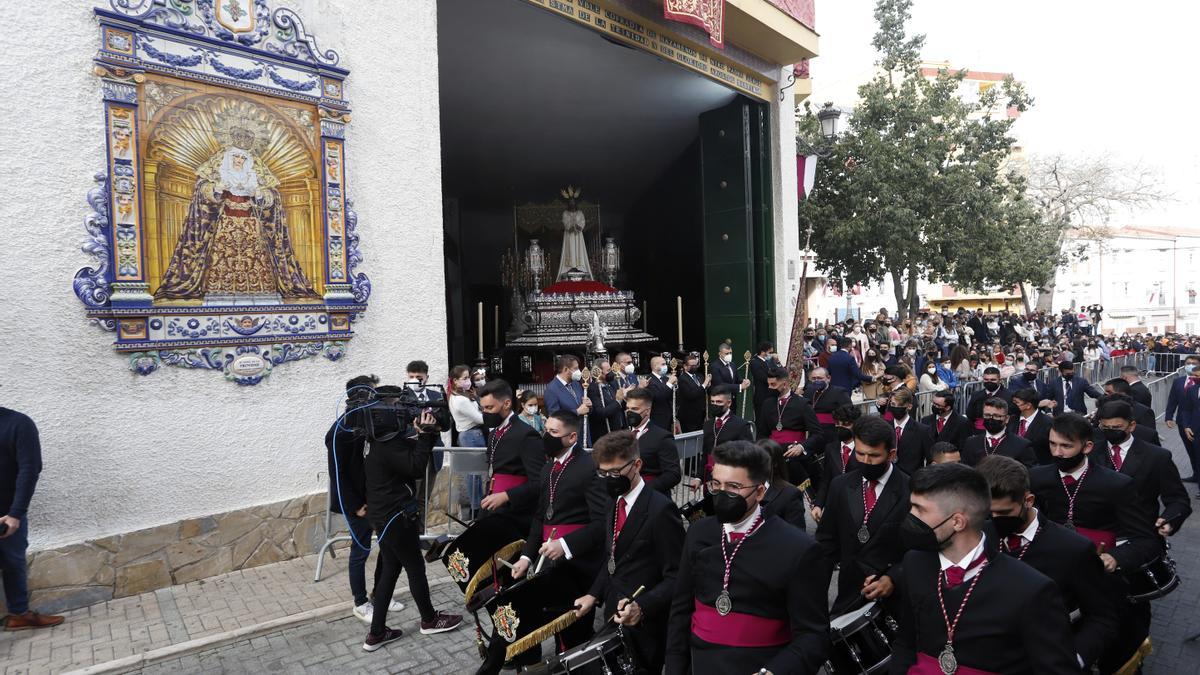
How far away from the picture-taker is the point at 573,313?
16.5 meters

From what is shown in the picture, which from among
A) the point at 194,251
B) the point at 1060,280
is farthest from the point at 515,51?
the point at 1060,280

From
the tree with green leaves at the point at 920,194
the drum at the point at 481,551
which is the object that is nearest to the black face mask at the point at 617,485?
the drum at the point at 481,551

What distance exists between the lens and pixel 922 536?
2.69m

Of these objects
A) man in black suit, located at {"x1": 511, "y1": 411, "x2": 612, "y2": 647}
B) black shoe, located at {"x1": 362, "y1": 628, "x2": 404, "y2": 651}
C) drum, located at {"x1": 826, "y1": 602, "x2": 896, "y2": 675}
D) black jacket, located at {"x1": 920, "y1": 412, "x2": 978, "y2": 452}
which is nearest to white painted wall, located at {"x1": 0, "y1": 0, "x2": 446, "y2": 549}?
black shoe, located at {"x1": 362, "y1": 628, "x2": 404, "y2": 651}

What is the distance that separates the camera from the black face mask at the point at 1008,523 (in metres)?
3.22

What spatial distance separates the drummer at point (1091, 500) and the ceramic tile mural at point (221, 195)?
6252 millimetres

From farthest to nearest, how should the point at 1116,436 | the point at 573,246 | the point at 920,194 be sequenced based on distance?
the point at 573,246, the point at 920,194, the point at 1116,436

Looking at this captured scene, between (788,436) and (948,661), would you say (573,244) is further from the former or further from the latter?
(948,661)

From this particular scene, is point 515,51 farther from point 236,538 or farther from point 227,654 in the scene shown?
point 227,654

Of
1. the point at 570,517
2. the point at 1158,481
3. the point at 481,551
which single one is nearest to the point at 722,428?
the point at 570,517

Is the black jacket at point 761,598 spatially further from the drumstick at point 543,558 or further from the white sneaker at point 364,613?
the white sneaker at point 364,613

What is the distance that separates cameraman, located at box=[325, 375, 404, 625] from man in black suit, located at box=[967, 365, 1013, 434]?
5827 mm

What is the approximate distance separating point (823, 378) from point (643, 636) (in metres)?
5.55

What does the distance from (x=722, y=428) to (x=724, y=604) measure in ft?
12.4
